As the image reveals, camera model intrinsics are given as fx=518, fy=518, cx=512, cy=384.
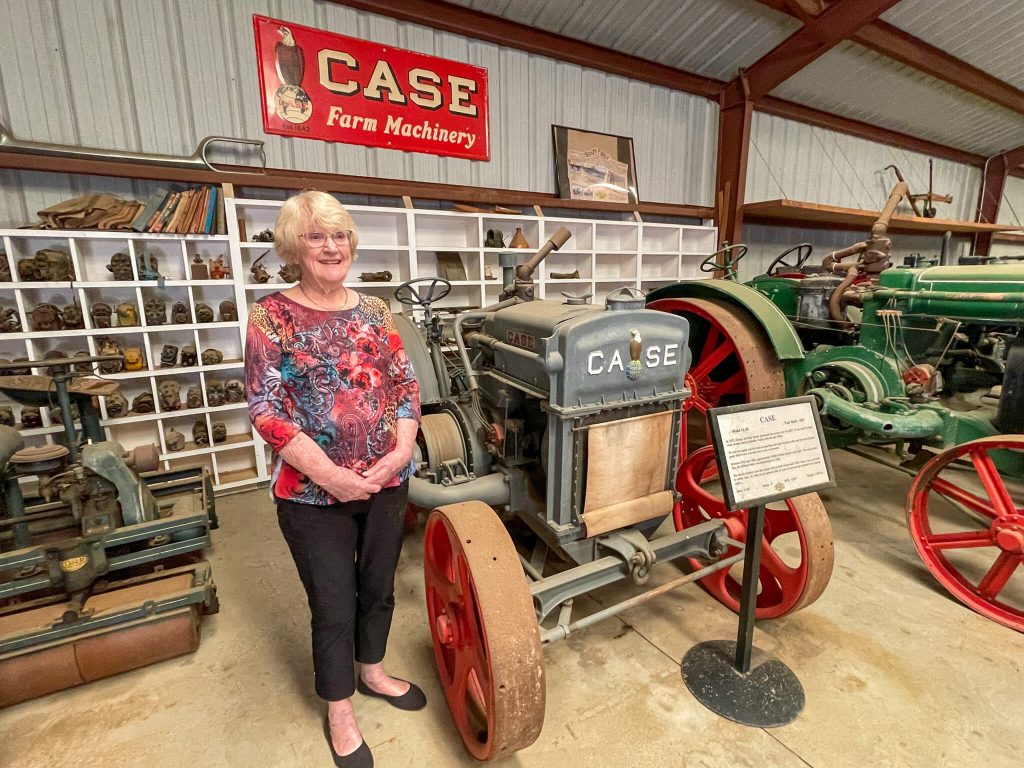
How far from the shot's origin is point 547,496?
1729 mm

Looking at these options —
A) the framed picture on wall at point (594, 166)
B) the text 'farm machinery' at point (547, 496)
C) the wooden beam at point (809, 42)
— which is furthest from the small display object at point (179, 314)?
the wooden beam at point (809, 42)

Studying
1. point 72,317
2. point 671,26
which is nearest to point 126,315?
point 72,317

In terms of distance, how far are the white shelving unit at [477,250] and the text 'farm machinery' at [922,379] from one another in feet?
4.85

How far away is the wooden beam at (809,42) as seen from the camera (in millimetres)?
4383

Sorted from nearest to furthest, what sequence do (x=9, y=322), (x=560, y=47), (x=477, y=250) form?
(x=9, y=322), (x=477, y=250), (x=560, y=47)

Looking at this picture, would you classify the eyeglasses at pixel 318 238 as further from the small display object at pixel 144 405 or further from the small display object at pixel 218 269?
the small display object at pixel 144 405

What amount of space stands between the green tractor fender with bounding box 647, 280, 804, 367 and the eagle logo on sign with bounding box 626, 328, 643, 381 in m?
1.49

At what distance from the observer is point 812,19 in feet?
15.1

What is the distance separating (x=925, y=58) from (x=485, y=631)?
24.4ft

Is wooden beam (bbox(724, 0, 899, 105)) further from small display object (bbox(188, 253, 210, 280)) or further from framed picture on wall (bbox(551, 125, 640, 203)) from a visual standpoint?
small display object (bbox(188, 253, 210, 280))

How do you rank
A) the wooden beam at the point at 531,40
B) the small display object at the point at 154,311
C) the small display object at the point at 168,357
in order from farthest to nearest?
the wooden beam at the point at 531,40 → the small display object at the point at 168,357 → the small display object at the point at 154,311

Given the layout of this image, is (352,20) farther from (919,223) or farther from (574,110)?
(919,223)

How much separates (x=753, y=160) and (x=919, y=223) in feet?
8.90

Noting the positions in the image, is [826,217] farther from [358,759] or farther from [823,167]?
[358,759]
